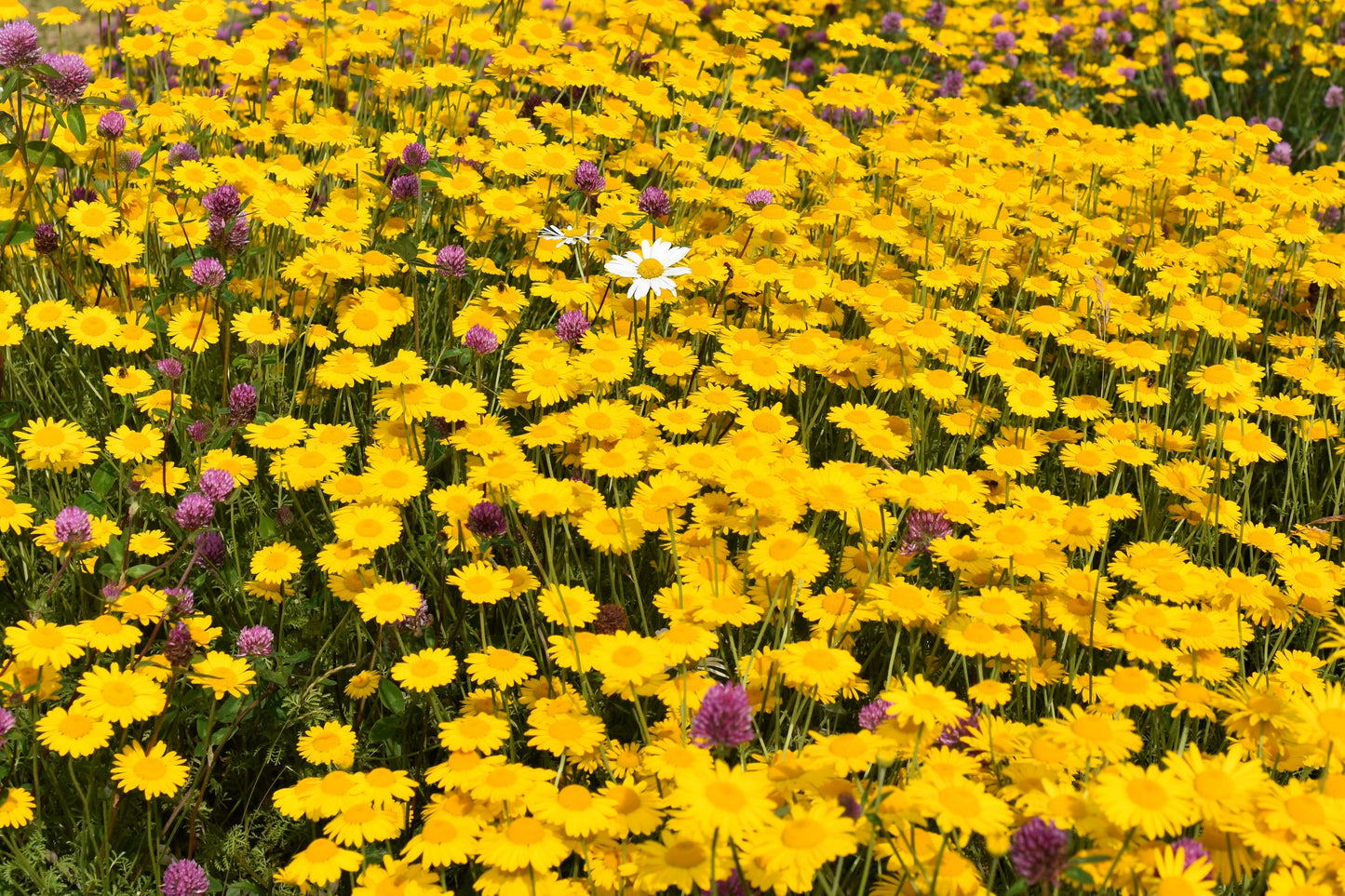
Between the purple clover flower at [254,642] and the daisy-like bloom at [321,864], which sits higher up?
the purple clover flower at [254,642]

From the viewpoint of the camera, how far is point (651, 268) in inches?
116

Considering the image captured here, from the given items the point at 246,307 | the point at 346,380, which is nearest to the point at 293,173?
the point at 246,307

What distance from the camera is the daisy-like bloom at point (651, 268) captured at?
288 cm

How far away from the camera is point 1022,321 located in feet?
11.0

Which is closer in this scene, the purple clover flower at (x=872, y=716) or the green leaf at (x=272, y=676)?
the purple clover flower at (x=872, y=716)

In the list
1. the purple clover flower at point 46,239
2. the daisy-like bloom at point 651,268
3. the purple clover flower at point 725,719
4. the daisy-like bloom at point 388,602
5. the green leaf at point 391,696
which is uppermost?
the daisy-like bloom at point 651,268

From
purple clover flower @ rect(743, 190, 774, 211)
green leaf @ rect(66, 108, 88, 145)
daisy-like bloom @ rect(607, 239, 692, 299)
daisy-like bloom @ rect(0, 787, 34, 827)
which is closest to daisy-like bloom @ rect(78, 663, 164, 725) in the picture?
daisy-like bloom @ rect(0, 787, 34, 827)

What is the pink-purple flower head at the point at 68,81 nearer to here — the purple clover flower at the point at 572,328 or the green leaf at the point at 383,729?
the purple clover flower at the point at 572,328

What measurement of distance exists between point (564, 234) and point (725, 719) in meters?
2.04

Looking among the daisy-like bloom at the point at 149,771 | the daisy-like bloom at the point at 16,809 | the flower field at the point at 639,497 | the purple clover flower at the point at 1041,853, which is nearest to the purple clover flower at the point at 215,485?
the flower field at the point at 639,497

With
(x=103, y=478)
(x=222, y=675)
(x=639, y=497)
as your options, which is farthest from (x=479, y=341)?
(x=222, y=675)

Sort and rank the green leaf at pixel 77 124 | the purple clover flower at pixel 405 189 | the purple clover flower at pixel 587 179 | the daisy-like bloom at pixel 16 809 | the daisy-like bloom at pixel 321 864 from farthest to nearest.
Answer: the purple clover flower at pixel 405 189
the purple clover flower at pixel 587 179
the green leaf at pixel 77 124
the daisy-like bloom at pixel 16 809
the daisy-like bloom at pixel 321 864

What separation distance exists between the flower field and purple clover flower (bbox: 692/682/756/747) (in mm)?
10

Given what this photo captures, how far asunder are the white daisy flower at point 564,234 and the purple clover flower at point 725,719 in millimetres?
1764
